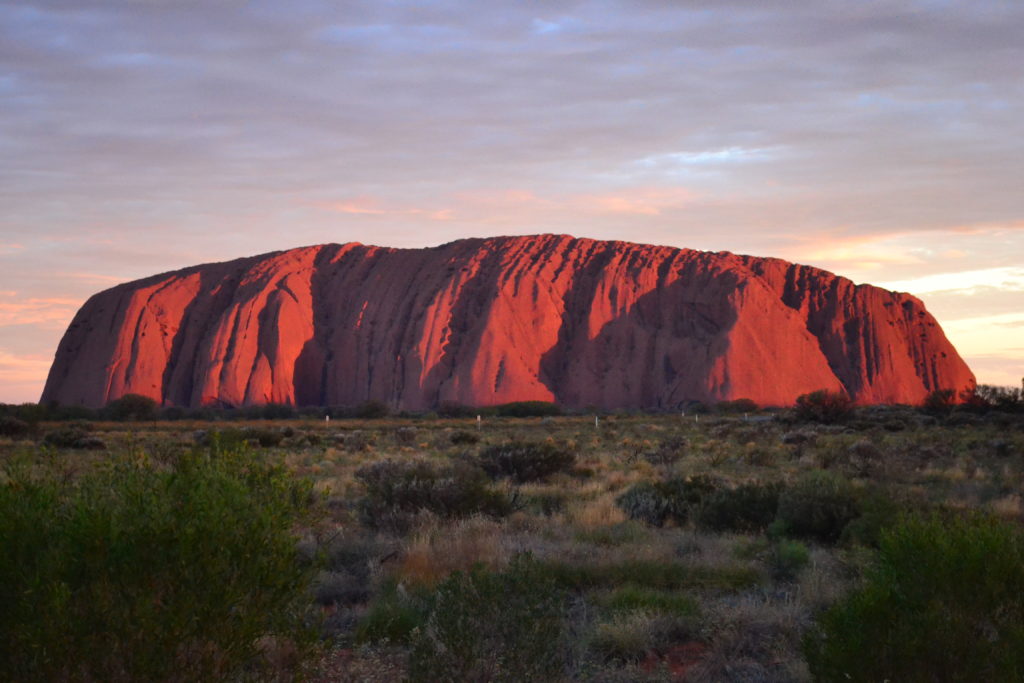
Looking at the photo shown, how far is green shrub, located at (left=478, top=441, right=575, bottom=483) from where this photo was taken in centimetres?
1565

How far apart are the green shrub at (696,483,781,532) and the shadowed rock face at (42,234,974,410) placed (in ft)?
179

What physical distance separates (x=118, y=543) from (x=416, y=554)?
437cm

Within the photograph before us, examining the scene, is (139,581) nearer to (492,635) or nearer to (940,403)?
(492,635)

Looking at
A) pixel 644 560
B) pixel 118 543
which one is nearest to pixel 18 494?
pixel 118 543

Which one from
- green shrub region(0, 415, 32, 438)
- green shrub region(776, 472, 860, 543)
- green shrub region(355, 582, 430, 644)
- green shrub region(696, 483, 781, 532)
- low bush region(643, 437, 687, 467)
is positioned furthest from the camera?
green shrub region(0, 415, 32, 438)

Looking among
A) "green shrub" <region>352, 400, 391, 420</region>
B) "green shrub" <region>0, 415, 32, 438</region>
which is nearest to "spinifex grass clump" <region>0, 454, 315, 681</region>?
"green shrub" <region>0, 415, 32, 438</region>

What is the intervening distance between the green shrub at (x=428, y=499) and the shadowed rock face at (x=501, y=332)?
54189 mm

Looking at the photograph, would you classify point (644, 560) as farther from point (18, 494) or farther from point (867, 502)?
point (18, 494)

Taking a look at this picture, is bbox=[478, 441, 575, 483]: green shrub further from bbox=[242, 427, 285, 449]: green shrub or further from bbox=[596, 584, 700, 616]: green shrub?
bbox=[242, 427, 285, 449]: green shrub

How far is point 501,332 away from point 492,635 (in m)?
63.4

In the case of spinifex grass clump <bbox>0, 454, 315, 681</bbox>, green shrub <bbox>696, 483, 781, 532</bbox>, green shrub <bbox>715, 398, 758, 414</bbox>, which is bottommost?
green shrub <bbox>715, 398, 758, 414</bbox>

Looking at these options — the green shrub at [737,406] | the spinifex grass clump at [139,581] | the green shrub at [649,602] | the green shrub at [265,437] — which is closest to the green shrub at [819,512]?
the green shrub at [649,602]

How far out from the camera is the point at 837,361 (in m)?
75.1

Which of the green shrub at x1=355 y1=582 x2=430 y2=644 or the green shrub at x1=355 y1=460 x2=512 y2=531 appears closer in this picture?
the green shrub at x1=355 y1=582 x2=430 y2=644
